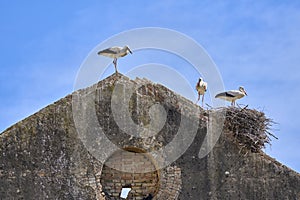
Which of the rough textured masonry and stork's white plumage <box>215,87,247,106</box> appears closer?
the rough textured masonry

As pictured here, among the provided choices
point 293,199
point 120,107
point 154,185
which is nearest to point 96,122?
point 120,107

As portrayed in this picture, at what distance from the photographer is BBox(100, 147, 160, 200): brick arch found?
52.8 feet

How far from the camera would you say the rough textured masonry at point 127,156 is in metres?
15.2

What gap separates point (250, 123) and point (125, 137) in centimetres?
295

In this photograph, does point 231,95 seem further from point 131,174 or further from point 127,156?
point 131,174

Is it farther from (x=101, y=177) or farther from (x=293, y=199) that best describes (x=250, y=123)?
(x=101, y=177)

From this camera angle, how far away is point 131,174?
1625 cm

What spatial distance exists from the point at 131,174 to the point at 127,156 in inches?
15.8

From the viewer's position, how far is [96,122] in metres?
15.8

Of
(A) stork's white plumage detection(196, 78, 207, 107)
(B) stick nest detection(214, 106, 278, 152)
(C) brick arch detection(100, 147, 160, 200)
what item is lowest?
(C) brick arch detection(100, 147, 160, 200)

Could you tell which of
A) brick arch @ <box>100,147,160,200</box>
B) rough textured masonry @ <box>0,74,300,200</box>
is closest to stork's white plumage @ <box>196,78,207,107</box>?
rough textured masonry @ <box>0,74,300,200</box>

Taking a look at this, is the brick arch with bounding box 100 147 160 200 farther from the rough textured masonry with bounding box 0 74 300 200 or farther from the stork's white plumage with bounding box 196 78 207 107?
the stork's white plumage with bounding box 196 78 207 107

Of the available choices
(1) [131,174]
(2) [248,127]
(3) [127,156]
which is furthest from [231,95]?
(1) [131,174]

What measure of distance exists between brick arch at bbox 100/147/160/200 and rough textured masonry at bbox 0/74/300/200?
0.02 metres
